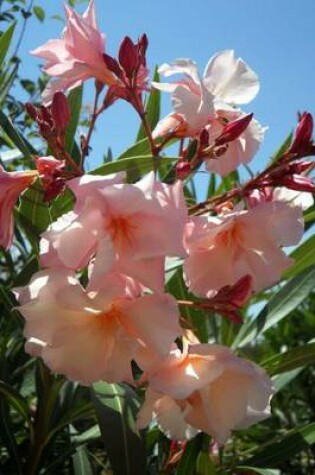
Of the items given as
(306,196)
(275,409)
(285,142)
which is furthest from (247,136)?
(275,409)

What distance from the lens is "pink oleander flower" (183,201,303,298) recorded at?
75cm

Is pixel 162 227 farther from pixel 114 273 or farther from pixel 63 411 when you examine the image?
pixel 63 411

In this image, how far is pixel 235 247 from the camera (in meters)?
0.79

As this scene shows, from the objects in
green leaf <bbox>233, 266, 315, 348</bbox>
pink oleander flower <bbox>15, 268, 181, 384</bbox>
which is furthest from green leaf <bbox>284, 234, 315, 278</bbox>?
pink oleander flower <bbox>15, 268, 181, 384</bbox>

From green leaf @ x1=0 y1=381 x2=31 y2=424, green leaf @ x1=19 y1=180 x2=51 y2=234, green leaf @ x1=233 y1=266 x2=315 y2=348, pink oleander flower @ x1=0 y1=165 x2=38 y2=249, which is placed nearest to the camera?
pink oleander flower @ x1=0 y1=165 x2=38 y2=249

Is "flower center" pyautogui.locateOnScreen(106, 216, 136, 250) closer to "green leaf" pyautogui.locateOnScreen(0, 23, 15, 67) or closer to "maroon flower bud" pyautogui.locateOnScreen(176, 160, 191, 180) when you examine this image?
"maroon flower bud" pyautogui.locateOnScreen(176, 160, 191, 180)

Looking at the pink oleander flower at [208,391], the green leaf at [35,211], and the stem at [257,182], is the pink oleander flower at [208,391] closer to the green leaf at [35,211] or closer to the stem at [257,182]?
the stem at [257,182]

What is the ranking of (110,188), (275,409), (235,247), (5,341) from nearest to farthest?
(110,188) → (235,247) → (5,341) → (275,409)

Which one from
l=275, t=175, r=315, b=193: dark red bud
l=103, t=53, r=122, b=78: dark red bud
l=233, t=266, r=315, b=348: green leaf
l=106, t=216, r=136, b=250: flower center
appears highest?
l=103, t=53, r=122, b=78: dark red bud

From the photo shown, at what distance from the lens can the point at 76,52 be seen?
882 mm

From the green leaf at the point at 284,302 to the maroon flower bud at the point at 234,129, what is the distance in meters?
0.58

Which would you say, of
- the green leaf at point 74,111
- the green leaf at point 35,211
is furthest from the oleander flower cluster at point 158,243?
the green leaf at point 74,111

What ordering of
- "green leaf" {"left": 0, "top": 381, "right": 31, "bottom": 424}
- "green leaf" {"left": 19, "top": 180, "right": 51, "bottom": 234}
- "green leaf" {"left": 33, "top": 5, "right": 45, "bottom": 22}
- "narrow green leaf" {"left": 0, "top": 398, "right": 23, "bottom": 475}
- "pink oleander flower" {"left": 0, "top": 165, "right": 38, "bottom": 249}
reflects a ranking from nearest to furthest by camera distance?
"pink oleander flower" {"left": 0, "top": 165, "right": 38, "bottom": 249}
"green leaf" {"left": 19, "top": 180, "right": 51, "bottom": 234}
"green leaf" {"left": 0, "top": 381, "right": 31, "bottom": 424}
"narrow green leaf" {"left": 0, "top": 398, "right": 23, "bottom": 475}
"green leaf" {"left": 33, "top": 5, "right": 45, "bottom": 22}

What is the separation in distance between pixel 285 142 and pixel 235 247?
0.71 m
